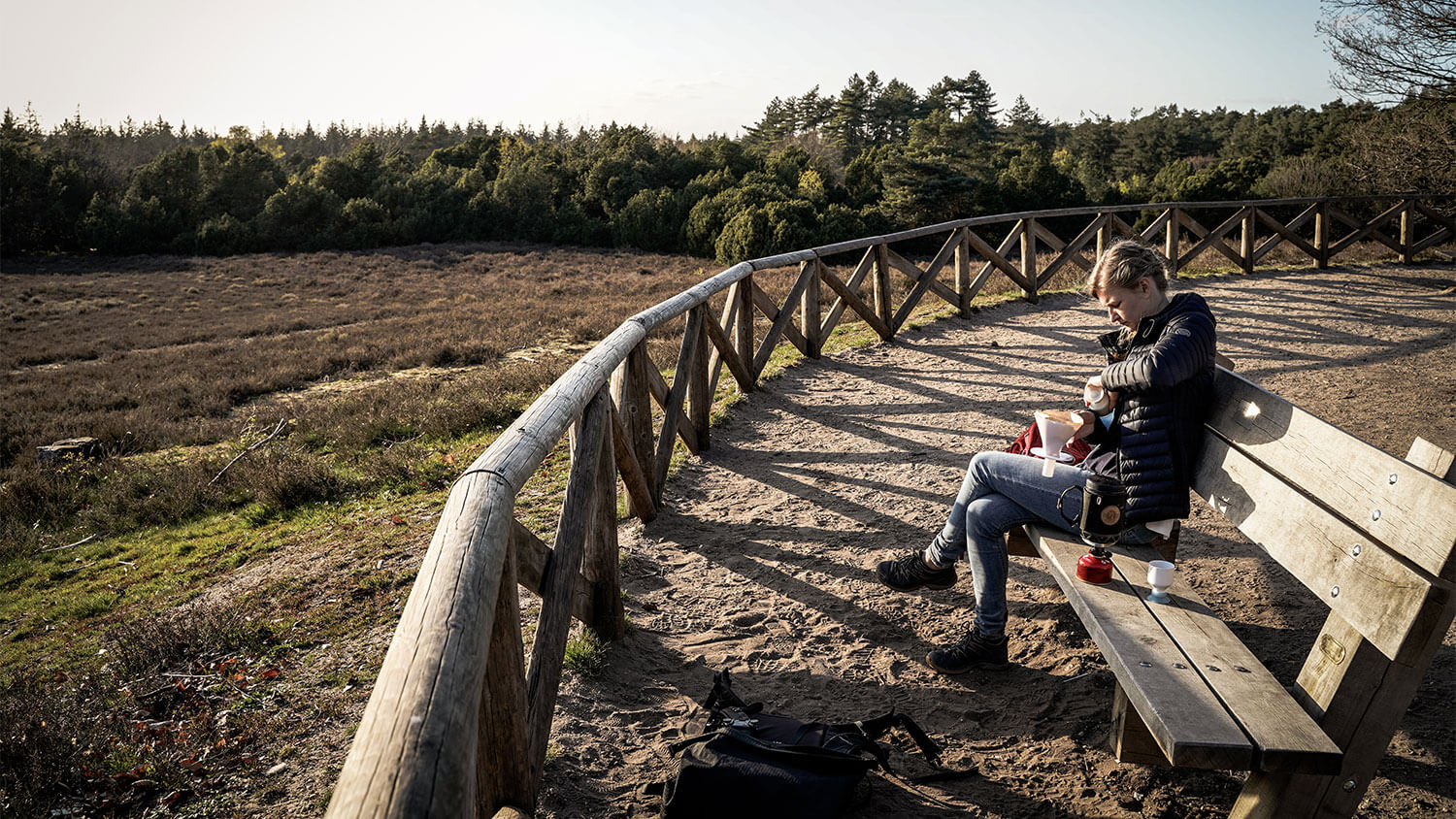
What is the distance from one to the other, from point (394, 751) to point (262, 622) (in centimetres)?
418

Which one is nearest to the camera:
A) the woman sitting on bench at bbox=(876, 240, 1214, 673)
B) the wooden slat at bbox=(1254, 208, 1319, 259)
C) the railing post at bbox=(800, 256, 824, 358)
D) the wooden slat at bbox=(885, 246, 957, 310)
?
the woman sitting on bench at bbox=(876, 240, 1214, 673)

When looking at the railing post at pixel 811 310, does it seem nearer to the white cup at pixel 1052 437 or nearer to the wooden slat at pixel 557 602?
the white cup at pixel 1052 437

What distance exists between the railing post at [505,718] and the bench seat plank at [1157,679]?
1550mm

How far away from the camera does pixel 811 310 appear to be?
8953 millimetres

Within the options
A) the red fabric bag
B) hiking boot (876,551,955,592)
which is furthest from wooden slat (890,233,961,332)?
the red fabric bag

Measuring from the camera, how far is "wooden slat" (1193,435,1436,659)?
1.89m

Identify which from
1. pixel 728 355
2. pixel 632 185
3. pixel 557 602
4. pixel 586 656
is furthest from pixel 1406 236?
pixel 632 185

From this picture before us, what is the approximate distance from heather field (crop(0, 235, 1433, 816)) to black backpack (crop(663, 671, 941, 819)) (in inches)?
38.0

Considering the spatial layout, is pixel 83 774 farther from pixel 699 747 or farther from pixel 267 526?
pixel 267 526

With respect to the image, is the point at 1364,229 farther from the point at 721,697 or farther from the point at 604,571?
the point at 721,697

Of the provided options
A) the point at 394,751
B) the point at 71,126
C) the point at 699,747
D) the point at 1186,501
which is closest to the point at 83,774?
the point at 699,747

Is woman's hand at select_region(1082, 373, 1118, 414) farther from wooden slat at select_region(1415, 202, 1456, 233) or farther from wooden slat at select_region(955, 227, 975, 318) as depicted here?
wooden slat at select_region(1415, 202, 1456, 233)

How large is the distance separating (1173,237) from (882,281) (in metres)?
6.70

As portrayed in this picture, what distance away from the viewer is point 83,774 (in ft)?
10.8
